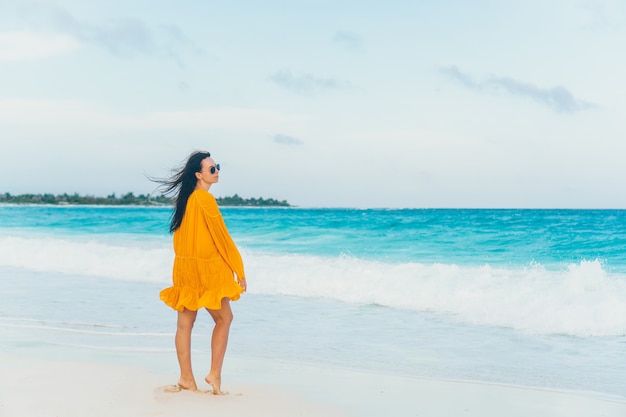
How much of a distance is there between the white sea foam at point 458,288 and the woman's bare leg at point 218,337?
4885mm

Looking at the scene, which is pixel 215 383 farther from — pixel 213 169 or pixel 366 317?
pixel 366 317

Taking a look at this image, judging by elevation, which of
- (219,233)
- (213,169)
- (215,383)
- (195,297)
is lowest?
(215,383)

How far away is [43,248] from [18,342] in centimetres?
1295

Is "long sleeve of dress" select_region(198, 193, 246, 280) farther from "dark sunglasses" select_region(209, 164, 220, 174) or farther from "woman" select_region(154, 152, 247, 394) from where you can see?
"dark sunglasses" select_region(209, 164, 220, 174)

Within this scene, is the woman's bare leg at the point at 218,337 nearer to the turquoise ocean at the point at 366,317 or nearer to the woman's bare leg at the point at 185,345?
the woman's bare leg at the point at 185,345

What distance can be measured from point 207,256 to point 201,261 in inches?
2.2

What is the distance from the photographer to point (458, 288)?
1127cm

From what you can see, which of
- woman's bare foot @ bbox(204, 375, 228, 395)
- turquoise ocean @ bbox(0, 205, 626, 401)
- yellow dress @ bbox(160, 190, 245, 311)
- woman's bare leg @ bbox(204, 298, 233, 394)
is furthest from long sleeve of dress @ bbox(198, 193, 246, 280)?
turquoise ocean @ bbox(0, 205, 626, 401)

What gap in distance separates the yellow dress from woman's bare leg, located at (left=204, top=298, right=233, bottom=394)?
0.10m

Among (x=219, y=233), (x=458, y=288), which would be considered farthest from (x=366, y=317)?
(x=219, y=233)

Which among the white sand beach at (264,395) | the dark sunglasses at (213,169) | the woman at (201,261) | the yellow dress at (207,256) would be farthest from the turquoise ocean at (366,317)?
the dark sunglasses at (213,169)

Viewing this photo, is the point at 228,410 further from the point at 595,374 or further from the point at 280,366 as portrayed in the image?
the point at 595,374

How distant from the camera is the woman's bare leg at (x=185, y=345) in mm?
5016

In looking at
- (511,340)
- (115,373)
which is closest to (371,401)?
(115,373)
